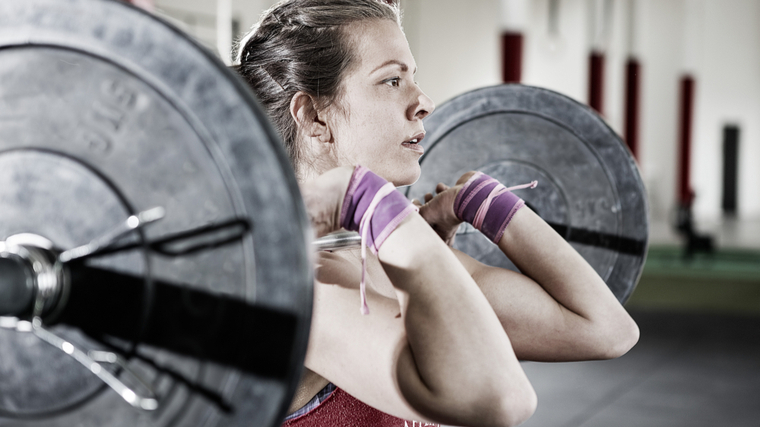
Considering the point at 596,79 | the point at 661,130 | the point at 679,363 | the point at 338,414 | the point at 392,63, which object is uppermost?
the point at 392,63

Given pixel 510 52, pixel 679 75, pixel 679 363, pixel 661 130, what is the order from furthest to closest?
pixel 661 130 < pixel 679 75 < pixel 510 52 < pixel 679 363

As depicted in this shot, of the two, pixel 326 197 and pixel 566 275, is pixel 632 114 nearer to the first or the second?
pixel 566 275

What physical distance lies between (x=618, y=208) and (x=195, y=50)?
0.97 m

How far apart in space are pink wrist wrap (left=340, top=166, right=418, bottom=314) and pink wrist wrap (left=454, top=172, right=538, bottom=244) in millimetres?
308

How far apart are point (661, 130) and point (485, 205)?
11.2m

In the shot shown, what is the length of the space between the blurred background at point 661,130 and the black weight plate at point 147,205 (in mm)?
1008

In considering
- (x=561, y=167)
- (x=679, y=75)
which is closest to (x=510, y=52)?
(x=561, y=167)

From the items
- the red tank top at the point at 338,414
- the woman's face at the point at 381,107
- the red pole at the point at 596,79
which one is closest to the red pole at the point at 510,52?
the red pole at the point at 596,79

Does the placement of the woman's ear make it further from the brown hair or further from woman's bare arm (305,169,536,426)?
woman's bare arm (305,169,536,426)

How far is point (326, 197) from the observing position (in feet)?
2.40

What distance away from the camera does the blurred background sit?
13.5 feet

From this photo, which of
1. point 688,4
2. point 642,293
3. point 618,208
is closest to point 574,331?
point 618,208

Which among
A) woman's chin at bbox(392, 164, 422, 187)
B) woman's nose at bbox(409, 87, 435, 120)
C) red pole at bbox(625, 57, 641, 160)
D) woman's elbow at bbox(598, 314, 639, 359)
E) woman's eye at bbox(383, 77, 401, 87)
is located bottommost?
red pole at bbox(625, 57, 641, 160)

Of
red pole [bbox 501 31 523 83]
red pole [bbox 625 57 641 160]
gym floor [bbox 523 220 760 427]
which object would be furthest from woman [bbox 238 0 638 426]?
red pole [bbox 625 57 641 160]
